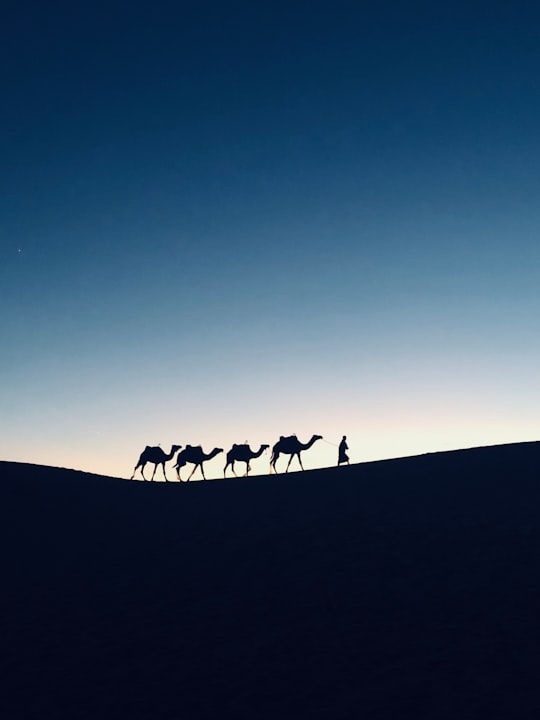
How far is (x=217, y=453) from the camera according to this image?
26.4 metres

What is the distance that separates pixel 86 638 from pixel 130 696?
248 cm

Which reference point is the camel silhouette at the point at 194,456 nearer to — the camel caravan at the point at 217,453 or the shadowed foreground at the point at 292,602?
the camel caravan at the point at 217,453

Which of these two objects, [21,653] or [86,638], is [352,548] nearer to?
[86,638]

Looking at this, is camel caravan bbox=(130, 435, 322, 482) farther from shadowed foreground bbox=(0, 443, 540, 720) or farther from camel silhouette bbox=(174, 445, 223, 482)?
shadowed foreground bbox=(0, 443, 540, 720)

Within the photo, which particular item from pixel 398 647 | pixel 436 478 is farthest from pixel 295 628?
pixel 436 478

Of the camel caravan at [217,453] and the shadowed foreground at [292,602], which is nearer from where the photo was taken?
the shadowed foreground at [292,602]

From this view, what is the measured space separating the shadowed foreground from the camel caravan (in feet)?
16.1

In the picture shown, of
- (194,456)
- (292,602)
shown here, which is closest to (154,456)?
(194,456)

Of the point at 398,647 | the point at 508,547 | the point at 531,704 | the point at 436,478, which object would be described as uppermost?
the point at 436,478

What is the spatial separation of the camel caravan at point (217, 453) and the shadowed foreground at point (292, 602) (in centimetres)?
490

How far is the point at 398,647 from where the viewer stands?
9328mm

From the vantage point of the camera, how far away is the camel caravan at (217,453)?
80.9ft

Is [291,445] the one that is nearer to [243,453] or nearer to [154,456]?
[243,453]

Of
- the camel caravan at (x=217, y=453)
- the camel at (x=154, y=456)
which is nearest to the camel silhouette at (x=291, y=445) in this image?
the camel caravan at (x=217, y=453)
